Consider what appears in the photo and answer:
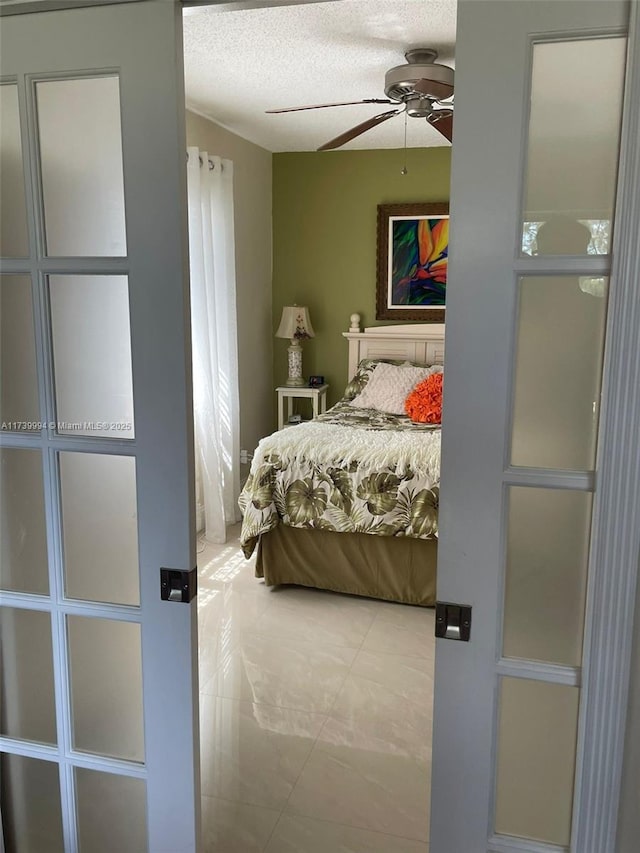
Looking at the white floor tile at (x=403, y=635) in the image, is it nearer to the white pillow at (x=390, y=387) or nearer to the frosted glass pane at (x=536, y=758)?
the white pillow at (x=390, y=387)

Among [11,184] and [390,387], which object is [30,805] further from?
[390,387]

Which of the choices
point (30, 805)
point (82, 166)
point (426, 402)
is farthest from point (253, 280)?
point (30, 805)

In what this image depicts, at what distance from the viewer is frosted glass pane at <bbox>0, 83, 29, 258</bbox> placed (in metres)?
1.57

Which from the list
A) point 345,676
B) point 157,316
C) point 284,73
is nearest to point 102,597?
point 157,316

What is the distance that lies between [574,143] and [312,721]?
7.61 feet

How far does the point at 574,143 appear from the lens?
1.27m

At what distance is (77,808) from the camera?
178 cm

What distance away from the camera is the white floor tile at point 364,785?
2.30m

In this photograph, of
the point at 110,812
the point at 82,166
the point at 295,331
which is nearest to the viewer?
the point at 82,166

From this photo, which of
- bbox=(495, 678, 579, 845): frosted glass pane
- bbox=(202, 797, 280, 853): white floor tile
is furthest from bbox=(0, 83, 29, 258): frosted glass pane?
bbox=(202, 797, 280, 853): white floor tile

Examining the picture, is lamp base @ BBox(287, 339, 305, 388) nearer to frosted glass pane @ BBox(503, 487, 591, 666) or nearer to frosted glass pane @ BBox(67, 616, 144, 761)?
frosted glass pane @ BBox(67, 616, 144, 761)

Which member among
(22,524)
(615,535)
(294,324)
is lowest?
(22,524)

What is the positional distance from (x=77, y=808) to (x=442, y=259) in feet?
15.4

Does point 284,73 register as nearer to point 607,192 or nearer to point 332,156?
point 332,156
